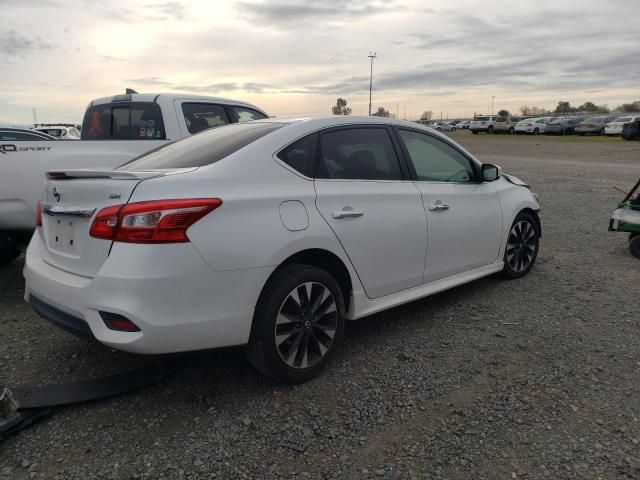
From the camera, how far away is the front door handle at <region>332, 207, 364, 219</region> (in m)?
3.24

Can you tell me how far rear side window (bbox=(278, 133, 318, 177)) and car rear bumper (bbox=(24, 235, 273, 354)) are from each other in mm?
723

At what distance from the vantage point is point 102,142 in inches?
203

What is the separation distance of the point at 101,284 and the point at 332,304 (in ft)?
4.48

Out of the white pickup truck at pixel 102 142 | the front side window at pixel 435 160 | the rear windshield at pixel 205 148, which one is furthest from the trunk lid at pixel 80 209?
the front side window at pixel 435 160

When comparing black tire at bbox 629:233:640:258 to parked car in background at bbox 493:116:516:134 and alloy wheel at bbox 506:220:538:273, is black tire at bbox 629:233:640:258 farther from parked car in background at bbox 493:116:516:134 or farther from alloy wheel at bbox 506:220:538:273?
parked car in background at bbox 493:116:516:134

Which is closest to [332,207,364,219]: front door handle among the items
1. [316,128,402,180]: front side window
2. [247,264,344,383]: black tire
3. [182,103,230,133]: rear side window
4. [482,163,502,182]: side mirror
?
[316,128,402,180]: front side window

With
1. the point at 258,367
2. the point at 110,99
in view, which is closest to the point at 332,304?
the point at 258,367

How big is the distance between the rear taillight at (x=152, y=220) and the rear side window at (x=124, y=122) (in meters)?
3.72

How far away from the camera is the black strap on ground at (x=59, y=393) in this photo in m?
2.68

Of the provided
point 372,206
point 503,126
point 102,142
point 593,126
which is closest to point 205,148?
point 372,206

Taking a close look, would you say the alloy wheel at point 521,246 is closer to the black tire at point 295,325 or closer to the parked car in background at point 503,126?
the black tire at point 295,325

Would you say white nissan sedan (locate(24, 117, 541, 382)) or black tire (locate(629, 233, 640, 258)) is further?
black tire (locate(629, 233, 640, 258))

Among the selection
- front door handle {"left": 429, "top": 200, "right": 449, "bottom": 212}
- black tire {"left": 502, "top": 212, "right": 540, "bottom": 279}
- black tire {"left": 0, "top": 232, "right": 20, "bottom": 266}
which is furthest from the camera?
black tire {"left": 0, "top": 232, "right": 20, "bottom": 266}

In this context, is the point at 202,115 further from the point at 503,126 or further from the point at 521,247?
the point at 503,126
